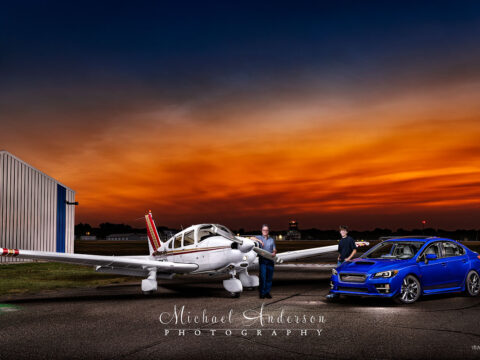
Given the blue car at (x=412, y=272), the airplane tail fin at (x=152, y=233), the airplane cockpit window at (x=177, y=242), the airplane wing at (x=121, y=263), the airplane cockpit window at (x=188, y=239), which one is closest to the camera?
the blue car at (x=412, y=272)

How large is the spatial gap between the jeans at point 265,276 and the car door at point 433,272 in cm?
382

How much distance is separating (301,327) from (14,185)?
87.9ft

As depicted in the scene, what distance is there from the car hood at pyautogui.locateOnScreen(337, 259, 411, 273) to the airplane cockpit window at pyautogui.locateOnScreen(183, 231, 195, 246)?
16.2 feet

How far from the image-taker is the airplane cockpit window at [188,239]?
15225 millimetres

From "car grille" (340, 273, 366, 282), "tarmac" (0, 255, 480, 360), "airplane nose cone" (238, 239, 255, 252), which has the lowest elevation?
"tarmac" (0, 255, 480, 360)

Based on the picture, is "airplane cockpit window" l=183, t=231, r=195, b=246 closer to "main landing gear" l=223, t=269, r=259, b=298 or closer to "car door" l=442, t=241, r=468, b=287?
"main landing gear" l=223, t=269, r=259, b=298

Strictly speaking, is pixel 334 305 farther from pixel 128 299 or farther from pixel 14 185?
pixel 14 185

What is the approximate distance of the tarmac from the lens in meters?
7.00

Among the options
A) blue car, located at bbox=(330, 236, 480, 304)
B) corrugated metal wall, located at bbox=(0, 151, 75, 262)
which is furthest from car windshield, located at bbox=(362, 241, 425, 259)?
corrugated metal wall, located at bbox=(0, 151, 75, 262)

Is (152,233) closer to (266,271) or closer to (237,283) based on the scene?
(237,283)

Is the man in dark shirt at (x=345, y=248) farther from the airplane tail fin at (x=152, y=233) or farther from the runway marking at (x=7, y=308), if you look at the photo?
the airplane tail fin at (x=152, y=233)

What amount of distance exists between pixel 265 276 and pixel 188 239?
3.18 metres

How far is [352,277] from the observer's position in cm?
1173

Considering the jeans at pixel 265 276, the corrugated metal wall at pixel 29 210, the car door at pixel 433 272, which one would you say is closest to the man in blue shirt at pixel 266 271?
the jeans at pixel 265 276
